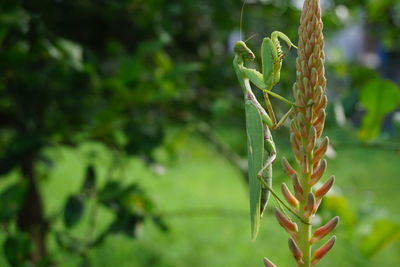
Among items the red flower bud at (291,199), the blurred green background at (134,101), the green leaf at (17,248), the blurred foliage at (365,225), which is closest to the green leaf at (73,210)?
the blurred green background at (134,101)

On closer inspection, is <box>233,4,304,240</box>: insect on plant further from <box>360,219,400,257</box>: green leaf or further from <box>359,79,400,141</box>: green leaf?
<box>360,219,400,257</box>: green leaf

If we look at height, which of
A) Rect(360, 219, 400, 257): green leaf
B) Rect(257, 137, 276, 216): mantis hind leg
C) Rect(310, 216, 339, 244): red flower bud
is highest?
Rect(310, 216, 339, 244): red flower bud

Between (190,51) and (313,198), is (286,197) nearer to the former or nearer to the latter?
(313,198)

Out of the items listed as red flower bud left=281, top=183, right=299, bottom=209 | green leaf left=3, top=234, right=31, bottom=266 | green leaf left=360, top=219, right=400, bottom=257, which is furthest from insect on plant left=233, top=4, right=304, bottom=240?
green leaf left=3, top=234, right=31, bottom=266

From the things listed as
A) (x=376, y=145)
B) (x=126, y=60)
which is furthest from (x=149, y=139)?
(x=376, y=145)

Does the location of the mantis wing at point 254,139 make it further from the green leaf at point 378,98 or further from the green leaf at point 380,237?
the green leaf at point 380,237

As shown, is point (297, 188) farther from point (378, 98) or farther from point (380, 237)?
point (380, 237)
